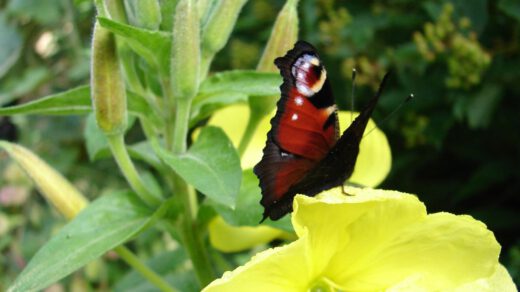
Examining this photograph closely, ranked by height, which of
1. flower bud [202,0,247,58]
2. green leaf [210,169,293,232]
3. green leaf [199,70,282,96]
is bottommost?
green leaf [210,169,293,232]

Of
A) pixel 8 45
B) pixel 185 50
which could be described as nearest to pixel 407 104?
pixel 185 50

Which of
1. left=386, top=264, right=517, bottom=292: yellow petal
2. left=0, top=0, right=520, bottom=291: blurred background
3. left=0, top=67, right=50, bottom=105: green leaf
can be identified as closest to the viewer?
left=386, top=264, right=517, bottom=292: yellow petal

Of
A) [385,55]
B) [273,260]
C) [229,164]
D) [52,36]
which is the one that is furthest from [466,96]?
[52,36]

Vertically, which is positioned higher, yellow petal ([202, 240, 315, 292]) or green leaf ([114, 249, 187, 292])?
yellow petal ([202, 240, 315, 292])

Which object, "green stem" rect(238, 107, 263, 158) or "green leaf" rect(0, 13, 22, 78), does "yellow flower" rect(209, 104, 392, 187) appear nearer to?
"green stem" rect(238, 107, 263, 158)

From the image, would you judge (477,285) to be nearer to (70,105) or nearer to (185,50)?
(185,50)

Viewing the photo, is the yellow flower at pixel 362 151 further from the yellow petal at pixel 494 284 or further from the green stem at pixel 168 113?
the yellow petal at pixel 494 284

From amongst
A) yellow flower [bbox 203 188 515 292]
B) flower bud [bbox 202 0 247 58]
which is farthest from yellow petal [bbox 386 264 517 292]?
flower bud [bbox 202 0 247 58]
